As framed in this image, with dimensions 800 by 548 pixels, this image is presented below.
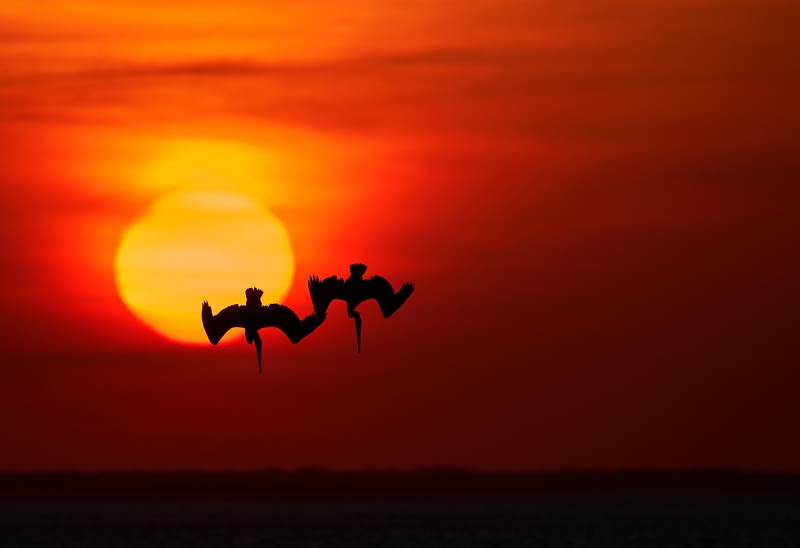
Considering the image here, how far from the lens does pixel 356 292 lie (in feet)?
158

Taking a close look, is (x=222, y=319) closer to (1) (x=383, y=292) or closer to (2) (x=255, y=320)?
(2) (x=255, y=320)

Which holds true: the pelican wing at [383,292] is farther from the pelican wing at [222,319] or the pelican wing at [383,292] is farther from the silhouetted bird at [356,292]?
the pelican wing at [222,319]

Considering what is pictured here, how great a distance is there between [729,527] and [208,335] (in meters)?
83.8

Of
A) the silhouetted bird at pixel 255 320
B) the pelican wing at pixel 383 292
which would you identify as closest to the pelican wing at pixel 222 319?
the silhouetted bird at pixel 255 320

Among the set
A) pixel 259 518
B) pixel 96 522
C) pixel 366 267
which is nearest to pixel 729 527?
pixel 259 518

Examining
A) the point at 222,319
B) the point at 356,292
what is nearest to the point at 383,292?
the point at 356,292

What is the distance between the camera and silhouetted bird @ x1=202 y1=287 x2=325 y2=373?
47.7m

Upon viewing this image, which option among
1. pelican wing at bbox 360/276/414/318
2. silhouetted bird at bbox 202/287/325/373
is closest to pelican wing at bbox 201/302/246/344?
silhouetted bird at bbox 202/287/325/373

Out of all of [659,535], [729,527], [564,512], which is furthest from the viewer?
[564,512]

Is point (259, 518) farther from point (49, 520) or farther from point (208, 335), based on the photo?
point (208, 335)

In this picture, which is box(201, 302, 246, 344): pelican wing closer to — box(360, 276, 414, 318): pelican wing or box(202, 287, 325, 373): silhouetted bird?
box(202, 287, 325, 373): silhouetted bird

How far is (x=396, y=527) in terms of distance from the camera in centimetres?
12625

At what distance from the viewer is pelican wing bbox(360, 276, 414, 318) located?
157 ft

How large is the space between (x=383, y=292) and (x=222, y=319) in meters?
4.37
